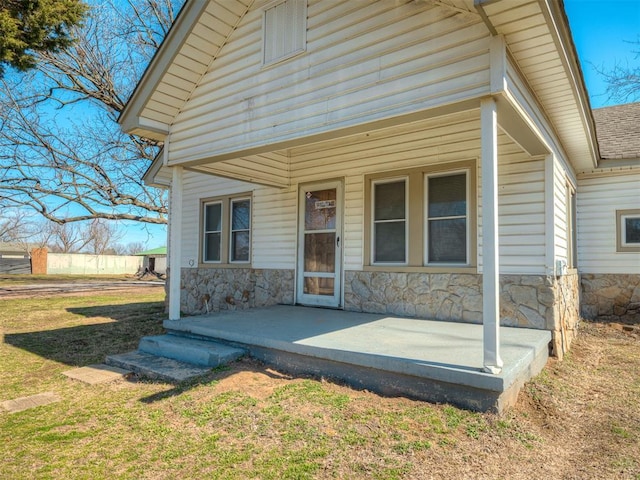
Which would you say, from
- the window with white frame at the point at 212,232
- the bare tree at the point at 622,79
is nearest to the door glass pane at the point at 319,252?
the window with white frame at the point at 212,232

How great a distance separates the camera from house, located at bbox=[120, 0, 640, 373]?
3.65m

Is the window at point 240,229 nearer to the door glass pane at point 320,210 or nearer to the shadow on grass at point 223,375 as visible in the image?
the door glass pane at point 320,210

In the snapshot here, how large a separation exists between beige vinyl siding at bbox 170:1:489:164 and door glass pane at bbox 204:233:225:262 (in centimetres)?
355

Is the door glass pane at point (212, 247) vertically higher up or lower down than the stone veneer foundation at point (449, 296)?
higher up

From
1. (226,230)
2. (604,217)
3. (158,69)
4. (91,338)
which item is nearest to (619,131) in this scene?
(604,217)

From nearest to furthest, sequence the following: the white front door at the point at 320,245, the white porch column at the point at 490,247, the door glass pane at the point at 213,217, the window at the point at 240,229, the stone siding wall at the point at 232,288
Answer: the white porch column at the point at 490,247 → the white front door at the point at 320,245 → the stone siding wall at the point at 232,288 → the window at the point at 240,229 → the door glass pane at the point at 213,217

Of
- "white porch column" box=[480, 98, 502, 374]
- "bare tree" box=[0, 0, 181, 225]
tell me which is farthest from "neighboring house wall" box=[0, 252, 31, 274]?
"white porch column" box=[480, 98, 502, 374]

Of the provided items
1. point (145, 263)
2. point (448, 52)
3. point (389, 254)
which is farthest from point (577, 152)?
point (145, 263)

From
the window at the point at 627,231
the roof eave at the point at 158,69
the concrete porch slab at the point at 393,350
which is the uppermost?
the roof eave at the point at 158,69

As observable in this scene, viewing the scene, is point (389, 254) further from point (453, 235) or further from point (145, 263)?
point (145, 263)

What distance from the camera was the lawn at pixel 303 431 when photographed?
2678mm

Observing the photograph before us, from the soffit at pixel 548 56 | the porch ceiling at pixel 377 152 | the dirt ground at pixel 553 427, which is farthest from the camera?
the porch ceiling at pixel 377 152

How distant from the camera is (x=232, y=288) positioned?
881 centimetres

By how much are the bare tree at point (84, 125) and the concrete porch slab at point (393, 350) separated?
13293mm
